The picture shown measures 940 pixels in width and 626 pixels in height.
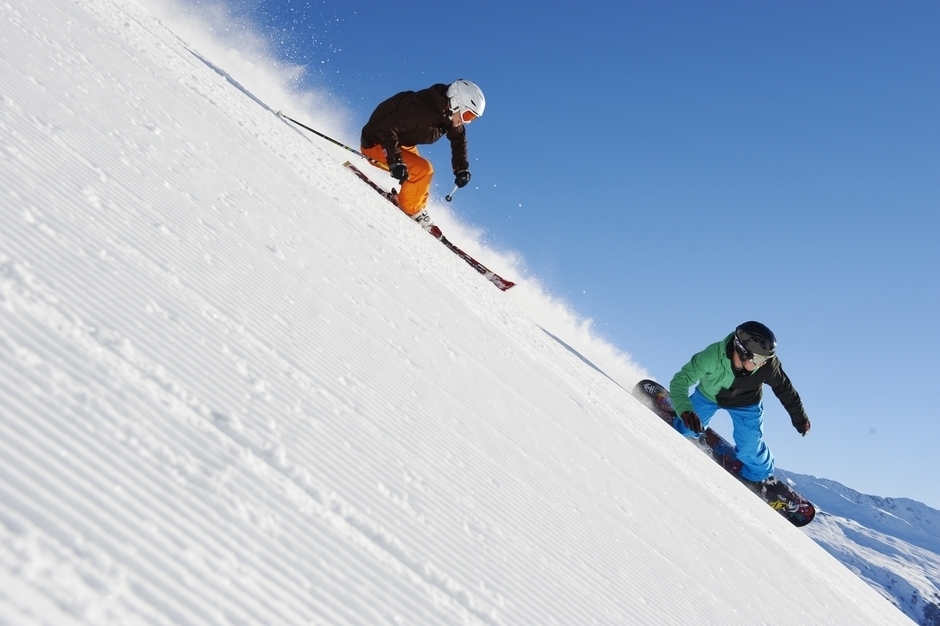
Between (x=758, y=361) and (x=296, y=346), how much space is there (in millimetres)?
6384

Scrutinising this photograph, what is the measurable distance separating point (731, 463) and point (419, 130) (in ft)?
20.5

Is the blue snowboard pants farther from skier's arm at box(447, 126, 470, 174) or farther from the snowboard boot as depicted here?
skier's arm at box(447, 126, 470, 174)

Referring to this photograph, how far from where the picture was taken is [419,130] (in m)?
8.54

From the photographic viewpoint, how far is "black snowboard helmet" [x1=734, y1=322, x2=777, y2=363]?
736cm

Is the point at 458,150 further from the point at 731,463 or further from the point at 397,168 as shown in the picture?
the point at 731,463

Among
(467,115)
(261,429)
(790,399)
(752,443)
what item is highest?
(467,115)

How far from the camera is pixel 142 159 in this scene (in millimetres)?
3320

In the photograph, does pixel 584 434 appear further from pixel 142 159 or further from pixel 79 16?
pixel 79 16

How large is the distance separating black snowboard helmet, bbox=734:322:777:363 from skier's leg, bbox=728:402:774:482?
0.89 m

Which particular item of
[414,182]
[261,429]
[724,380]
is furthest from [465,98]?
[261,429]

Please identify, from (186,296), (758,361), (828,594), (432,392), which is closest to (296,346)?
(186,296)

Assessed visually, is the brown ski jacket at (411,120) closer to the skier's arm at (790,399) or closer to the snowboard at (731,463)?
the snowboard at (731,463)

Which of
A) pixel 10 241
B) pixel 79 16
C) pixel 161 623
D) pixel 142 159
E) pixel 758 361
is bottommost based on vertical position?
pixel 161 623

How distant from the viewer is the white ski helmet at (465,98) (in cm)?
832
